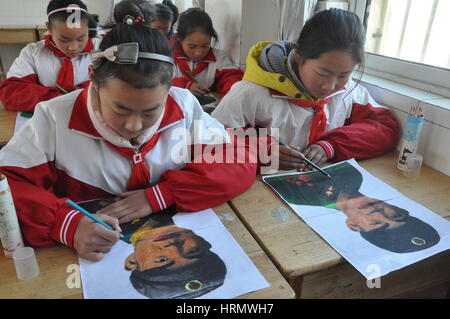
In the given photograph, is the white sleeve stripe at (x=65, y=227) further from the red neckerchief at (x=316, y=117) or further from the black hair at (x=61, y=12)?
the black hair at (x=61, y=12)

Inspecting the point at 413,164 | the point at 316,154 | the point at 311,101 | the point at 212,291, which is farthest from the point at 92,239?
the point at 413,164

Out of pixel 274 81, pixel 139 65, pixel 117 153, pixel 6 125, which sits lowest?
pixel 6 125

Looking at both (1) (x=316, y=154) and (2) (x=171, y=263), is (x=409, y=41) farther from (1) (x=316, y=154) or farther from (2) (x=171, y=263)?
(2) (x=171, y=263)

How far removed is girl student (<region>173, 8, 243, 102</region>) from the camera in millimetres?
1982

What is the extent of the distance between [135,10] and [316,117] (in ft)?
4.58

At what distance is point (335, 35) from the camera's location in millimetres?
1056

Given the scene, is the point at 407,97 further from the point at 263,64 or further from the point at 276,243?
the point at 276,243

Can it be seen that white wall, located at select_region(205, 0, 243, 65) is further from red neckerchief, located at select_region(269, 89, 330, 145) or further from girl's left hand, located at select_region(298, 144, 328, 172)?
girl's left hand, located at select_region(298, 144, 328, 172)

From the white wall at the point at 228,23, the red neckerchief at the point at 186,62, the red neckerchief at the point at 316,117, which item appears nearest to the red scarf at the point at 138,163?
the red neckerchief at the point at 316,117

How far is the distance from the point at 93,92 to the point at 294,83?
0.65 meters

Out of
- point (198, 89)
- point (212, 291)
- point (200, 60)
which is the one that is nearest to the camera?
point (212, 291)

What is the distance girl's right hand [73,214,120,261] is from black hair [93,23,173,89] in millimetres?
305

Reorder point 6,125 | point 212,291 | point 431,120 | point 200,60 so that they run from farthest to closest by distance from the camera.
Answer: point 200,60 < point 6,125 < point 431,120 < point 212,291

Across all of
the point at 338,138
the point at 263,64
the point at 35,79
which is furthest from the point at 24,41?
the point at 338,138
